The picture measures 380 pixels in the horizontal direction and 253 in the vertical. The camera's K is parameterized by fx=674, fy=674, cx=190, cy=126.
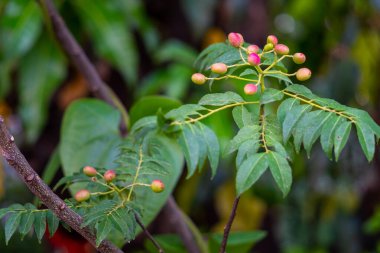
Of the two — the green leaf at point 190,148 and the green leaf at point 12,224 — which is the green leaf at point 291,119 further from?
the green leaf at point 12,224

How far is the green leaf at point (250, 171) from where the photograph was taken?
58 centimetres

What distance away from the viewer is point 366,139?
2.04 feet

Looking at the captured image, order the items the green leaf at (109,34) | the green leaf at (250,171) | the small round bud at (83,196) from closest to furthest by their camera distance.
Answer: the green leaf at (250,171)
the small round bud at (83,196)
the green leaf at (109,34)

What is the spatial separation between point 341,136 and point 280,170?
72mm

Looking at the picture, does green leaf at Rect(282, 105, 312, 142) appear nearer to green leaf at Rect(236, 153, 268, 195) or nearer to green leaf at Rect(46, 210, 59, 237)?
green leaf at Rect(236, 153, 268, 195)

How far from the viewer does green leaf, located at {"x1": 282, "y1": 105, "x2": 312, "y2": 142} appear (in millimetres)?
630

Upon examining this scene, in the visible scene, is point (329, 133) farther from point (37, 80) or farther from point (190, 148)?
point (37, 80)

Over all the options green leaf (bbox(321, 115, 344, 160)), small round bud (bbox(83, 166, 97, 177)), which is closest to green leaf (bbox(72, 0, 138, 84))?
small round bud (bbox(83, 166, 97, 177))

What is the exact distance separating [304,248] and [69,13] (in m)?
1.10

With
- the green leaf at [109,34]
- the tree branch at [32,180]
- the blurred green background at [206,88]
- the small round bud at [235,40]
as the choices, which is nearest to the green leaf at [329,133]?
the small round bud at [235,40]

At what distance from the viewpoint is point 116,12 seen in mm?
1689

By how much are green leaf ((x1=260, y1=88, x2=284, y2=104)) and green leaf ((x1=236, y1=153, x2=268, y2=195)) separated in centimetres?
6

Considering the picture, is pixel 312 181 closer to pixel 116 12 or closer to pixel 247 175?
pixel 116 12

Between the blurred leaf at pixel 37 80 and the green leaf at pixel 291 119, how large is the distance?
1.10 m
